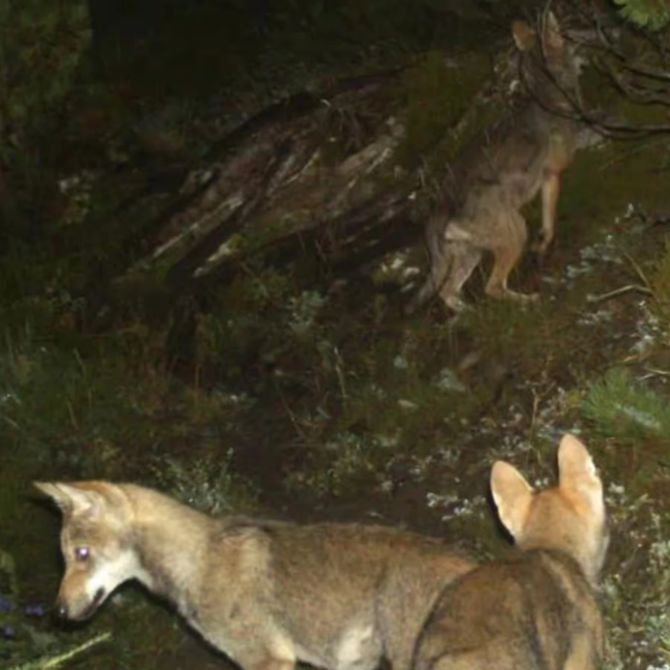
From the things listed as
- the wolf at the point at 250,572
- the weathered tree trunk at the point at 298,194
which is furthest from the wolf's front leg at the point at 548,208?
the wolf at the point at 250,572

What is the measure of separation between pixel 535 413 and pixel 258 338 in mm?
2844

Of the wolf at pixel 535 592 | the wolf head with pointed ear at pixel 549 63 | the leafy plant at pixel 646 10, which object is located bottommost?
the wolf at pixel 535 592

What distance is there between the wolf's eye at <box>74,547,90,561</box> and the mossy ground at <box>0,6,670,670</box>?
1.09 m

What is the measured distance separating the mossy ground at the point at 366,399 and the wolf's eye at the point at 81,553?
1095mm

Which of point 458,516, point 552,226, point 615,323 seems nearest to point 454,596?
point 458,516

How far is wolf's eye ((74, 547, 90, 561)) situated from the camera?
7.08 m

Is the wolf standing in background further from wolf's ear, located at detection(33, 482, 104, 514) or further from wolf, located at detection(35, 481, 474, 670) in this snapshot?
wolf's ear, located at detection(33, 482, 104, 514)

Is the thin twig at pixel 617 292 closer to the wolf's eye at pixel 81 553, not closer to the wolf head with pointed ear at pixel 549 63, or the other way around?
the wolf head with pointed ear at pixel 549 63

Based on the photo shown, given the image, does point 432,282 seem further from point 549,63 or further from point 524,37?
point 524,37

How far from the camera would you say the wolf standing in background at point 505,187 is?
10023 millimetres

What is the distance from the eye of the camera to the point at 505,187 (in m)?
10.0

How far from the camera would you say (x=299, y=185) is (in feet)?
40.2

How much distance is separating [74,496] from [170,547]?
0.51 meters

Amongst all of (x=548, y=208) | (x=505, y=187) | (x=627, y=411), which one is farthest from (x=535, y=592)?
(x=548, y=208)
